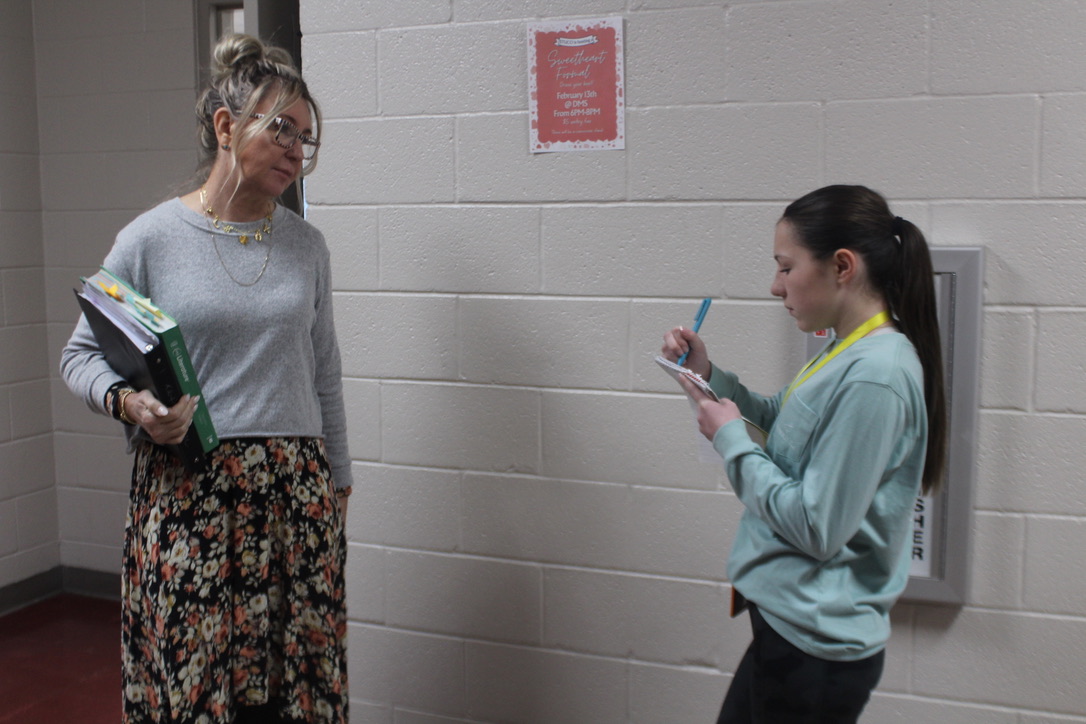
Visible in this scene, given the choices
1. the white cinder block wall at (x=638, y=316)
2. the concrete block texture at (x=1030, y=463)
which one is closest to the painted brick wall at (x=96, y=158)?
the white cinder block wall at (x=638, y=316)

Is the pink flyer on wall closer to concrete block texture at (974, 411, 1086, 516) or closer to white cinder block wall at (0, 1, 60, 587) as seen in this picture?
concrete block texture at (974, 411, 1086, 516)

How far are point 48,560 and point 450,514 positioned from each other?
212 centimetres

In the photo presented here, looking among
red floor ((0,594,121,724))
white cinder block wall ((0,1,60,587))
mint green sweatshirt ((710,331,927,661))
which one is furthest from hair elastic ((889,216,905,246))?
white cinder block wall ((0,1,60,587))

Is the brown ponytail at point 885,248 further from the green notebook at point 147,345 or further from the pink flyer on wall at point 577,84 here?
the green notebook at point 147,345

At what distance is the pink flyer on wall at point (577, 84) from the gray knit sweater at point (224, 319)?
2.19 ft

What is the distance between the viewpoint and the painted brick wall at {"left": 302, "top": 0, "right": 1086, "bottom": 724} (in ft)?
6.01

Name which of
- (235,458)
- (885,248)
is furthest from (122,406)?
(885,248)

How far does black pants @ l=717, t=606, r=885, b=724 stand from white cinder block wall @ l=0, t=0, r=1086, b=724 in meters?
0.62

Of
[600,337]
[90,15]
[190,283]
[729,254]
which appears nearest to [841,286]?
[729,254]

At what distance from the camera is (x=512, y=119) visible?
2113 millimetres

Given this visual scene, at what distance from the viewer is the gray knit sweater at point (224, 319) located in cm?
168

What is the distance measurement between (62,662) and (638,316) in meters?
2.24

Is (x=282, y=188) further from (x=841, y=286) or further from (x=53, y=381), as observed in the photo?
(x=53, y=381)

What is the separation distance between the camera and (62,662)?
2959 millimetres
